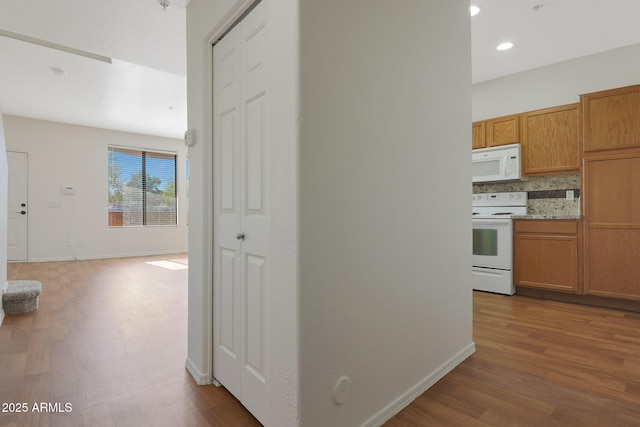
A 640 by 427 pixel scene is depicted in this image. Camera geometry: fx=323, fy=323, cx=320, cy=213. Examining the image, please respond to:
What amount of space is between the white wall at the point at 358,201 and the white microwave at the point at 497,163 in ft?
6.83

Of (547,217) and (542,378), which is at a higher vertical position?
(547,217)

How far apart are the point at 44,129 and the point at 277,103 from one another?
735cm

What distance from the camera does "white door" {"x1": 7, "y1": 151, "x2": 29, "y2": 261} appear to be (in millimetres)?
5965

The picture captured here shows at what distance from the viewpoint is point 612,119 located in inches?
124

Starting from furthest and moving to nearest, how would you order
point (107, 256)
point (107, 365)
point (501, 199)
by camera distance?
1. point (107, 256)
2. point (501, 199)
3. point (107, 365)

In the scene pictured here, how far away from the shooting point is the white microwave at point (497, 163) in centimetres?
385

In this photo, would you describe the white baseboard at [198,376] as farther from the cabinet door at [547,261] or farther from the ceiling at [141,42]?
the cabinet door at [547,261]

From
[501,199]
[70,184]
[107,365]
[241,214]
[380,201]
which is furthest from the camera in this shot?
[70,184]

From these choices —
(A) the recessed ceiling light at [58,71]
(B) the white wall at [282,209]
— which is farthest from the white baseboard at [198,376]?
(A) the recessed ceiling light at [58,71]

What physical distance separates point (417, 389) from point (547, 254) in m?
2.70

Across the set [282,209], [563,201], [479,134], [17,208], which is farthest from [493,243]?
[17,208]

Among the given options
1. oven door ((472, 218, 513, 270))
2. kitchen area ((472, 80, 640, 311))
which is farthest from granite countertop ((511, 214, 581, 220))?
oven door ((472, 218, 513, 270))

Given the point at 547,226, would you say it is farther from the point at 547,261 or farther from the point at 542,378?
the point at 542,378

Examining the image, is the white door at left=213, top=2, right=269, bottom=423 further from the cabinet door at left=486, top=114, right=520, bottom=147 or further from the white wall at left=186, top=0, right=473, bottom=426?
the cabinet door at left=486, top=114, right=520, bottom=147
